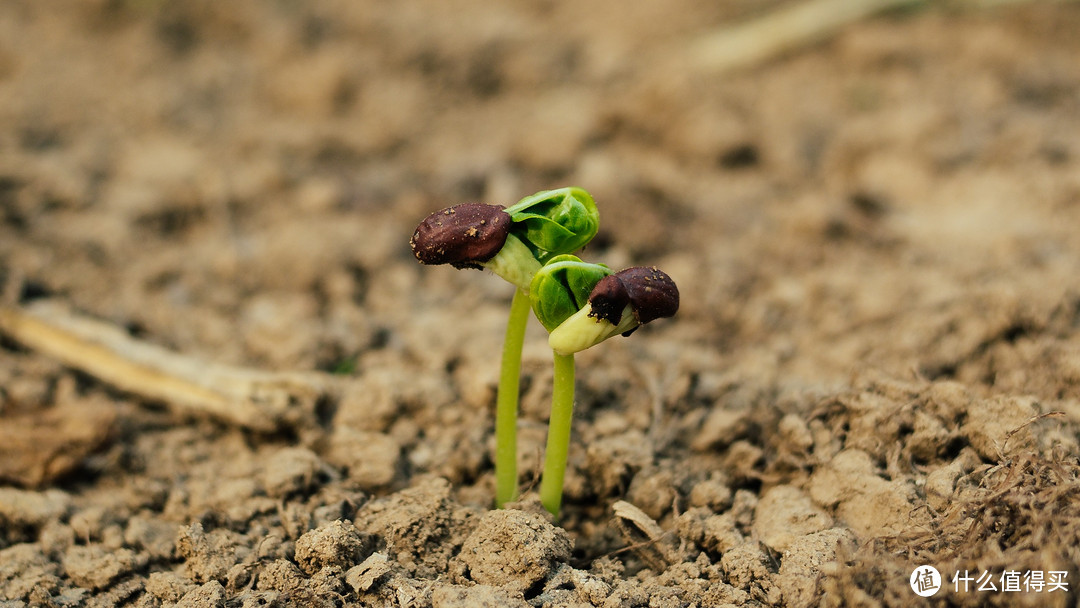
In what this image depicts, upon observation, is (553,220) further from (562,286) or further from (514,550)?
(514,550)

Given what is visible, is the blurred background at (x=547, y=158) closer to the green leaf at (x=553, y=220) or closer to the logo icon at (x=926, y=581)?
the logo icon at (x=926, y=581)

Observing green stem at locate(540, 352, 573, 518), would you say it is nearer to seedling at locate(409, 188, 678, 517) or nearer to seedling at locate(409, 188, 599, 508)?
seedling at locate(409, 188, 678, 517)

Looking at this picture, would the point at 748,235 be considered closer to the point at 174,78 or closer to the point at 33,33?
the point at 174,78

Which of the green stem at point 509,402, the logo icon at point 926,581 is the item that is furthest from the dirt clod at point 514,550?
the logo icon at point 926,581

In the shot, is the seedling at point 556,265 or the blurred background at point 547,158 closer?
the seedling at point 556,265

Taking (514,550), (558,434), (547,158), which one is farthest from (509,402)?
(547,158)

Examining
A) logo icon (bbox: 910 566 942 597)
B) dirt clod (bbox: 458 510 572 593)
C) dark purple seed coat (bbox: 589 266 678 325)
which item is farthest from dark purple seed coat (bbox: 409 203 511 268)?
logo icon (bbox: 910 566 942 597)
